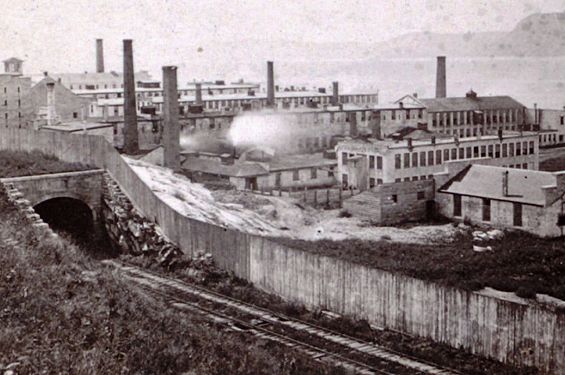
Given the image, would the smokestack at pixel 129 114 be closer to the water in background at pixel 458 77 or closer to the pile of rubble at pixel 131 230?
the pile of rubble at pixel 131 230

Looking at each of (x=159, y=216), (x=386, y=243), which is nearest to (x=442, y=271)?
(x=386, y=243)

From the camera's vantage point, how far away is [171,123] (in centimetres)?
5669

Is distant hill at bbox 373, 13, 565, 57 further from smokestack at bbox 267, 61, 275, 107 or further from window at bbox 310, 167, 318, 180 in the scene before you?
window at bbox 310, 167, 318, 180

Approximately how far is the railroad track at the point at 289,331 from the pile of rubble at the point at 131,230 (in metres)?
2.24

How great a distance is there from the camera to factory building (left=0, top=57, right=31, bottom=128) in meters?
67.2

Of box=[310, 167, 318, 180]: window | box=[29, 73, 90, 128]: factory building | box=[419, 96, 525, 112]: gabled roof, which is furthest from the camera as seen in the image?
box=[419, 96, 525, 112]: gabled roof

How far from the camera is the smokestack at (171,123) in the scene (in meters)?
55.7

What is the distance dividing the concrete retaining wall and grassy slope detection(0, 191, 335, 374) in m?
3.58

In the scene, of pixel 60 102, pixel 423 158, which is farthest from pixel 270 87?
pixel 423 158

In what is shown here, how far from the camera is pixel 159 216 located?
3231cm

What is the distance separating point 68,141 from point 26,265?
20483 mm

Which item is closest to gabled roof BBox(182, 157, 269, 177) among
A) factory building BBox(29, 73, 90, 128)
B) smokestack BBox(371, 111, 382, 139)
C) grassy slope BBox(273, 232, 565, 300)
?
smokestack BBox(371, 111, 382, 139)

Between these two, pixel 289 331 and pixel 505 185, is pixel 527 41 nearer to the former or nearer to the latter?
pixel 505 185

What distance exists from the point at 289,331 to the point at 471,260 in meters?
12.2
